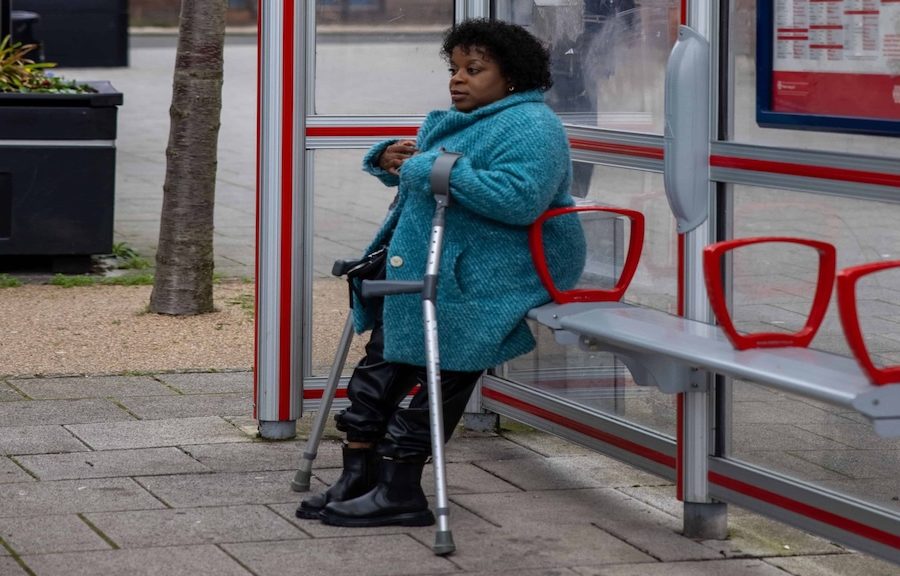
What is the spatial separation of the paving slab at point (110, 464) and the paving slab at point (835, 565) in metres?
1.94

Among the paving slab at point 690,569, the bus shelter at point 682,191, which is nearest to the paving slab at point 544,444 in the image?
the bus shelter at point 682,191

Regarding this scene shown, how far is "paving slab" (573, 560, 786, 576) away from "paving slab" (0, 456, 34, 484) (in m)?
1.88

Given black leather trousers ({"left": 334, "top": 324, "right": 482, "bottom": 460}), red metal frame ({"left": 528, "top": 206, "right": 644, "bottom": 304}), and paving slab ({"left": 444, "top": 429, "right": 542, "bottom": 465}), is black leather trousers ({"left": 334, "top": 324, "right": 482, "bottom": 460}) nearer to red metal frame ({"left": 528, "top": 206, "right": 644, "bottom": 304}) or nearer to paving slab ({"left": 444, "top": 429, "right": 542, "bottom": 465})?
red metal frame ({"left": 528, "top": 206, "right": 644, "bottom": 304})

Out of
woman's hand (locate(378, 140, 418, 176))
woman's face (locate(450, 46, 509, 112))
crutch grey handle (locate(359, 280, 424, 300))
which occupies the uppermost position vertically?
woman's face (locate(450, 46, 509, 112))

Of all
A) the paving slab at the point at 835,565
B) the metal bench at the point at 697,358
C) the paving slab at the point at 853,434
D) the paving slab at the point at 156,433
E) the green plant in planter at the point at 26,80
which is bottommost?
the paving slab at the point at 835,565

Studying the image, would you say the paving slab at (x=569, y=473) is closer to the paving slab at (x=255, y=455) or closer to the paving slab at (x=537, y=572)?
the paving slab at (x=255, y=455)

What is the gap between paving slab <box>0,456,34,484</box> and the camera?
16.5ft

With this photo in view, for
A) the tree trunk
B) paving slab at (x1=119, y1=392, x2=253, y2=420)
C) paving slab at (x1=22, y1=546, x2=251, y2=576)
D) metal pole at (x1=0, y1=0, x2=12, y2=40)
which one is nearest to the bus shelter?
paving slab at (x1=119, y1=392, x2=253, y2=420)

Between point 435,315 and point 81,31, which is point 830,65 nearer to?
point 435,315

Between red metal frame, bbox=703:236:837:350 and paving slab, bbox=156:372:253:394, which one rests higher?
red metal frame, bbox=703:236:837:350

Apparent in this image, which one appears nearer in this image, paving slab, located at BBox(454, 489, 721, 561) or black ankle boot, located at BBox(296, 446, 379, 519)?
paving slab, located at BBox(454, 489, 721, 561)

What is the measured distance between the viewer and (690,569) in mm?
4262

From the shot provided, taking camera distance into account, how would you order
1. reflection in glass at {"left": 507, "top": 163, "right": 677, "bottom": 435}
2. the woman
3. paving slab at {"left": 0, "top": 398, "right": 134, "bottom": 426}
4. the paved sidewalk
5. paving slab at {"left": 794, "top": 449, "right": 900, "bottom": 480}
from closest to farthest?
1. paving slab at {"left": 794, "top": 449, "right": 900, "bottom": 480}
2. the paved sidewalk
3. the woman
4. reflection in glass at {"left": 507, "top": 163, "right": 677, "bottom": 435}
5. paving slab at {"left": 0, "top": 398, "right": 134, "bottom": 426}

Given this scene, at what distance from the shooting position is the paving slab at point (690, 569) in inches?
166
